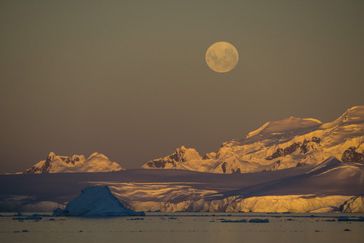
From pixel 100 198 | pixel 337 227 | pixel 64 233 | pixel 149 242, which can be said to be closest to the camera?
pixel 149 242

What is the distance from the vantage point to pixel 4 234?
5492 inches

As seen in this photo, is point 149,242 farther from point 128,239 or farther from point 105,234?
point 105,234

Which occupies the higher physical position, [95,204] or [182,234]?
[95,204]

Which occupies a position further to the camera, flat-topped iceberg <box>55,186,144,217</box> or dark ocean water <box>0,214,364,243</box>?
flat-topped iceberg <box>55,186,144,217</box>

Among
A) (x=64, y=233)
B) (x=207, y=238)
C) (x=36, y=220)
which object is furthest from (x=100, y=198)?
(x=207, y=238)

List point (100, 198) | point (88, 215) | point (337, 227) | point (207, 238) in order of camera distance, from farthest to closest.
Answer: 1. point (88, 215)
2. point (100, 198)
3. point (337, 227)
4. point (207, 238)

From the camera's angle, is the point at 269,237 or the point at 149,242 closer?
the point at 149,242

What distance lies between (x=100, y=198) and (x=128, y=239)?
190 ft

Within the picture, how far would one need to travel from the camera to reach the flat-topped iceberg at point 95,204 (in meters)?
183

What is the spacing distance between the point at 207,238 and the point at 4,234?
26.8 m

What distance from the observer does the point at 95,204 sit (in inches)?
7520

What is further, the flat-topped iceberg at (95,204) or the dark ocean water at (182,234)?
the flat-topped iceberg at (95,204)

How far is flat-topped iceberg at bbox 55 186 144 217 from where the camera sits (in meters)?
183

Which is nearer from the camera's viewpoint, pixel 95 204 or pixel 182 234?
pixel 182 234
